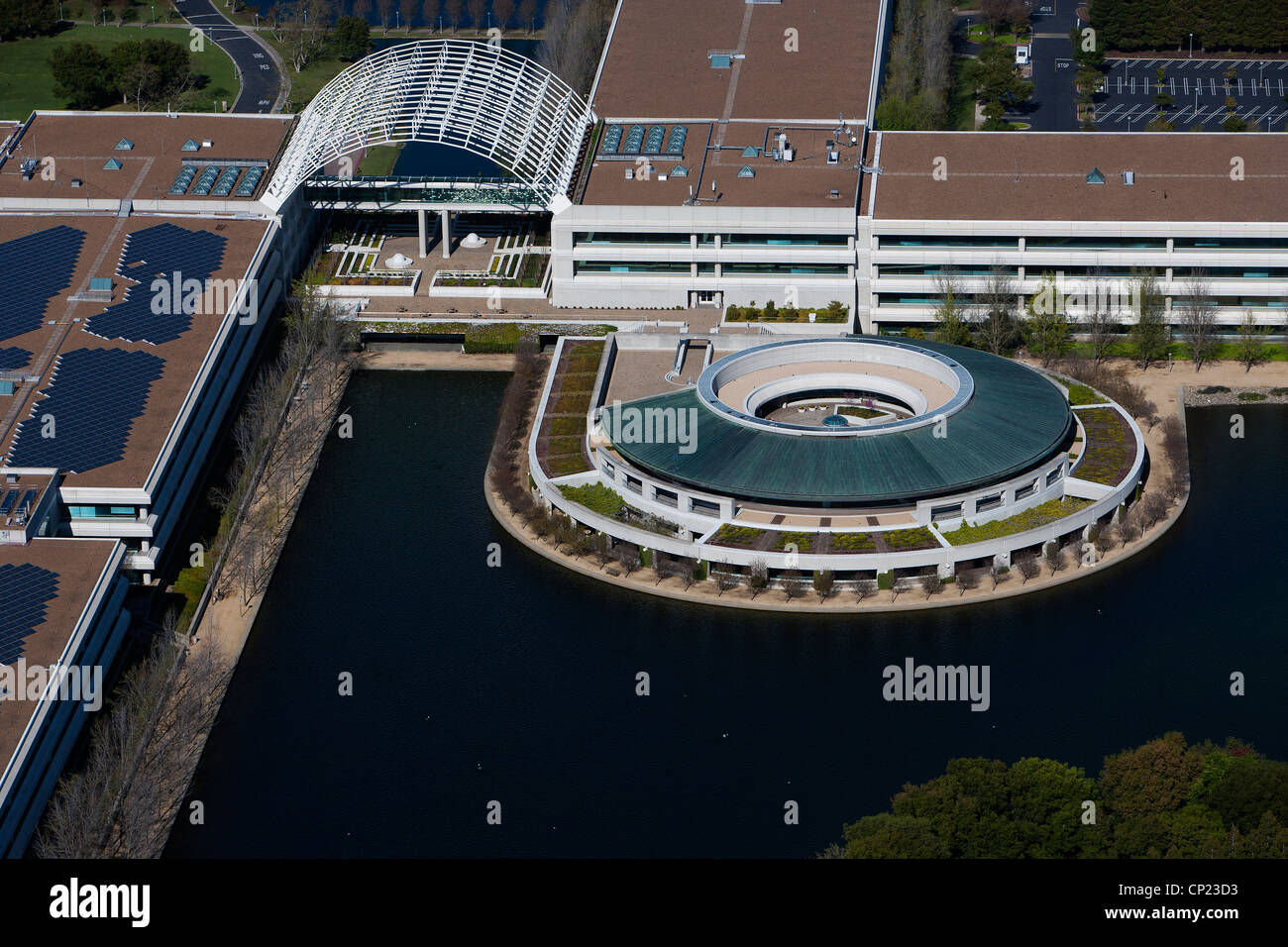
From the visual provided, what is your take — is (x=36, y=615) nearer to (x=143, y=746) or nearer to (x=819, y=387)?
(x=143, y=746)

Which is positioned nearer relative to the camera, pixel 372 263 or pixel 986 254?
pixel 986 254

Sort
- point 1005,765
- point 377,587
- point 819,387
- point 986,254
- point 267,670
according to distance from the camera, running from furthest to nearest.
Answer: point 986,254 → point 819,387 → point 377,587 → point 267,670 → point 1005,765

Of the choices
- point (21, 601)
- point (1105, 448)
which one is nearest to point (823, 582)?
point (1105, 448)

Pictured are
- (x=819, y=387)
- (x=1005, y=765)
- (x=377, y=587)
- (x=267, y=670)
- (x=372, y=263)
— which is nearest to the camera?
(x=1005, y=765)

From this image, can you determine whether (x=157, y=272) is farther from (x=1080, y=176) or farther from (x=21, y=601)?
(x=1080, y=176)

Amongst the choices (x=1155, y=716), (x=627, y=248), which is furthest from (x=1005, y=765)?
(x=627, y=248)

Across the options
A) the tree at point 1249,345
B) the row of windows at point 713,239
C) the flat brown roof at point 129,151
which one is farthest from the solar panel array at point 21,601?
the tree at point 1249,345

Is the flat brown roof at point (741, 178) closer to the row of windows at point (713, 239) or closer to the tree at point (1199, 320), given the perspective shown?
the row of windows at point (713, 239)

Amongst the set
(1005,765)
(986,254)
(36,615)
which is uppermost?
(986,254)
